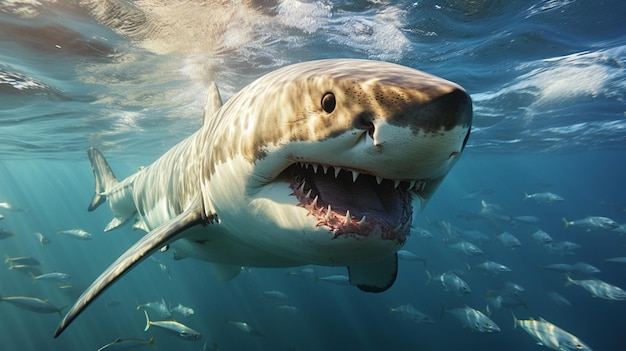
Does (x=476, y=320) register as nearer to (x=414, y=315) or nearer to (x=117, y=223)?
(x=414, y=315)

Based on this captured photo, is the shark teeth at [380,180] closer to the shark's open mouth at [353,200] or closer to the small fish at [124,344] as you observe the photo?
the shark's open mouth at [353,200]

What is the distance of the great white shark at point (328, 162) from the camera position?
4.77 ft

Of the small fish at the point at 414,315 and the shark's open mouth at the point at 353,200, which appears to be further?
the small fish at the point at 414,315

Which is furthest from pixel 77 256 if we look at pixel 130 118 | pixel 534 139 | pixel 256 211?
pixel 256 211

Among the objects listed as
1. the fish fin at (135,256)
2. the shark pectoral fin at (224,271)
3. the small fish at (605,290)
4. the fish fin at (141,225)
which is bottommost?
the small fish at (605,290)

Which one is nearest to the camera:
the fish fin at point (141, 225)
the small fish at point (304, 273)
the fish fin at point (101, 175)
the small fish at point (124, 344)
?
the fish fin at point (141, 225)

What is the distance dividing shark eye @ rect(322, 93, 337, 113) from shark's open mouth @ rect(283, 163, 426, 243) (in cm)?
30

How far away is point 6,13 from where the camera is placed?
7.97 metres

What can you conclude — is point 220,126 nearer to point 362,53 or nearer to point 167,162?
point 167,162

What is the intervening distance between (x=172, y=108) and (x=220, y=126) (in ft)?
49.1

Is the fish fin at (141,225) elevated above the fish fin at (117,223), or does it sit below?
above

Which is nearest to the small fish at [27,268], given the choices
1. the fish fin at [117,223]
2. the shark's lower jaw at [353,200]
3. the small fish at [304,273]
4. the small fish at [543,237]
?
the fish fin at [117,223]

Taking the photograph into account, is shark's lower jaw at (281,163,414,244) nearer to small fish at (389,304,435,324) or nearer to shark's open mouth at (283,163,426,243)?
shark's open mouth at (283,163,426,243)

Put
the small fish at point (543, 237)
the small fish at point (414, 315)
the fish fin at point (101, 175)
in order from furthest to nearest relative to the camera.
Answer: the small fish at point (543, 237)
the small fish at point (414, 315)
the fish fin at point (101, 175)
